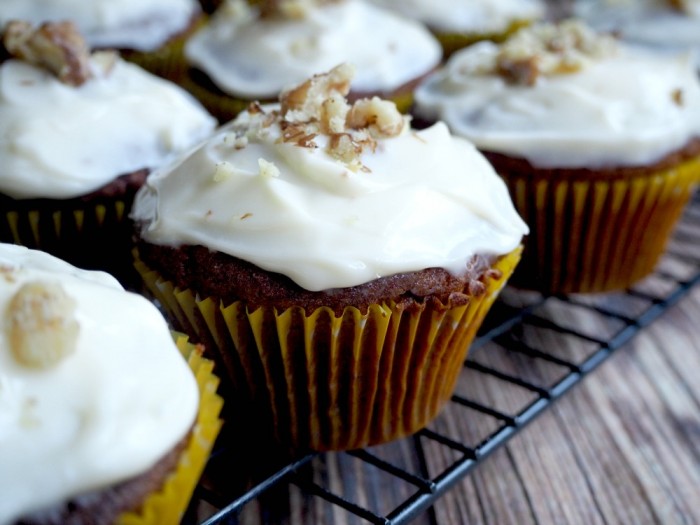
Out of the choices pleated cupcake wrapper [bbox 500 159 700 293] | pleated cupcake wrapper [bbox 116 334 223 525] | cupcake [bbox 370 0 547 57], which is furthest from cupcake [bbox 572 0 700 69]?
pleated cupcake wrapper [bbox 116 334 223 525]

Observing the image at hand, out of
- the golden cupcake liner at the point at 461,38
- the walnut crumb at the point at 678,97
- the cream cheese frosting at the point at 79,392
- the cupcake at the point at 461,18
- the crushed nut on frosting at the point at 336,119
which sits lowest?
the golden cupcake liner at the point at 461,38

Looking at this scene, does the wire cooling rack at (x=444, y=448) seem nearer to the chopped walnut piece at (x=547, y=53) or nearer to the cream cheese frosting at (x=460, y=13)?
the chopped walnut piece at (x=547, y=53)

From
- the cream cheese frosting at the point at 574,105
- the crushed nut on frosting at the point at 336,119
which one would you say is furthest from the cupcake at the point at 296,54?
the crushed nut on frosting at the point at 336,119

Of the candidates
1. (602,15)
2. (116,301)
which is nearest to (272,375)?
(116,301)

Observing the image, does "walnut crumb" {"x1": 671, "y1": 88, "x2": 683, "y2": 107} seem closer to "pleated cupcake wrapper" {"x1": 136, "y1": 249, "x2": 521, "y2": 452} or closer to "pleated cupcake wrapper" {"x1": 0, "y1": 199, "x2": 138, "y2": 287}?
"pleated cupcake wrapper" {"x1": 136, "y1": 249, "x2": 521, "y2": 452}

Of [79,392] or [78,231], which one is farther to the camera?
[78,231]

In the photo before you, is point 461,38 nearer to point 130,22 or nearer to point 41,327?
point 130,22

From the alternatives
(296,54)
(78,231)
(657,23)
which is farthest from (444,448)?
(657,23)
